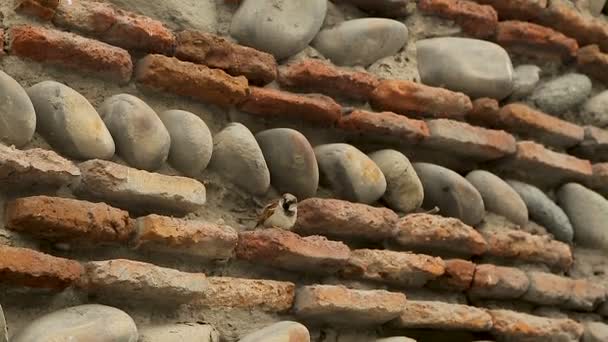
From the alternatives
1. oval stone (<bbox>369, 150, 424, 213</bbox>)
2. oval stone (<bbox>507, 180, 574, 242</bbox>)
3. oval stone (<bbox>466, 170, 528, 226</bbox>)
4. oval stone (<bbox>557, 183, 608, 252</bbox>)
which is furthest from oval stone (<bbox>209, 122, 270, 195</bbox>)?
oval stone (<bbox>557, 183, 608, 252</bbox>)

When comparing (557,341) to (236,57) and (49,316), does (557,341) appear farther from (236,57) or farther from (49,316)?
(49,316)

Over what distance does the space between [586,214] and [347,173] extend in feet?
1.88

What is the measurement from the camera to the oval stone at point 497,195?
1679 mm

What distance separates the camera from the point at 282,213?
1.36 meters

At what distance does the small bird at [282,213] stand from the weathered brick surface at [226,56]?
0.21 m

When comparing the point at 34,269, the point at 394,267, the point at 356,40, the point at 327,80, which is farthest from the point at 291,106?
the point at 34,269

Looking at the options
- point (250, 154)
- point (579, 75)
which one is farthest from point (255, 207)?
point (579, 75)

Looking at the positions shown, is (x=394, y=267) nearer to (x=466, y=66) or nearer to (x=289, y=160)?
(x=289, y=160)

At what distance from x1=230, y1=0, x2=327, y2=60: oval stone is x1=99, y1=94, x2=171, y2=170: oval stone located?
25 cm

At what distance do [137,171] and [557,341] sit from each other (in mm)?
841

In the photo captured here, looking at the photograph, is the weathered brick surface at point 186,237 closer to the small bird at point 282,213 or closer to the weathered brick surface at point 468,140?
the small bird at point 282,213

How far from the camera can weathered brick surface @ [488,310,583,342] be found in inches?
62.3

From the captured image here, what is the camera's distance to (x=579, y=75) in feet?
6.17

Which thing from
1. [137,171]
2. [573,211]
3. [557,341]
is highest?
[137,171]
